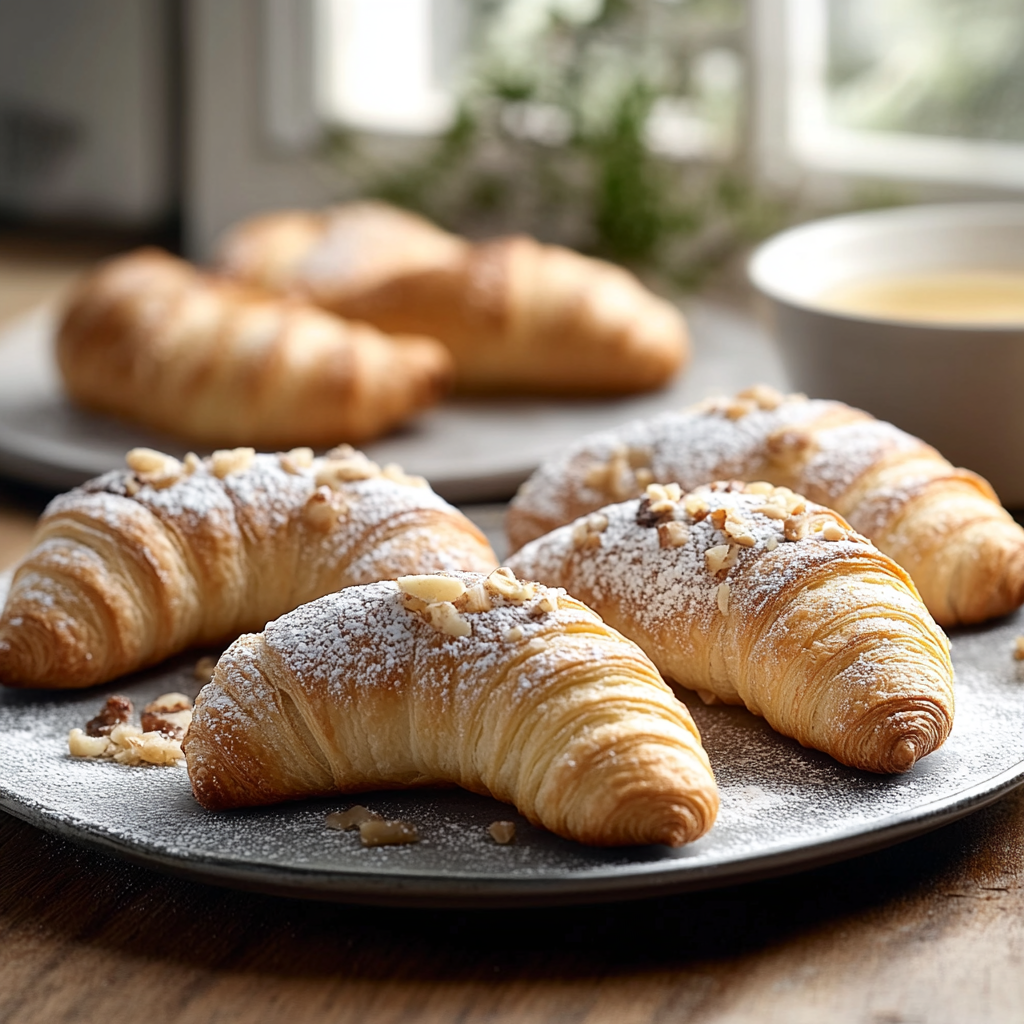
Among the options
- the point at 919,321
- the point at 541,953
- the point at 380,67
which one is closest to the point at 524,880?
the point at 541,953

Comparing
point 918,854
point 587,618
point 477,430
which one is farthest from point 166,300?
point 918,854

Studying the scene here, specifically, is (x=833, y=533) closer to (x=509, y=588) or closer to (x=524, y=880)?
(x=509, y=588)

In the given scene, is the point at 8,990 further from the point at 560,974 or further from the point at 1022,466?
the point at 1022,466

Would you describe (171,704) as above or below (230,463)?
below

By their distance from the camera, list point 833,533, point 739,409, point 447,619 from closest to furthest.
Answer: point 447,619 < point 833,533 < point 739,409

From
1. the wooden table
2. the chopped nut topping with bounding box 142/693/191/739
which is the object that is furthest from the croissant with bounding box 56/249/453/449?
the wooden table

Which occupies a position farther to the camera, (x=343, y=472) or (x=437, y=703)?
(x=343, y=472)

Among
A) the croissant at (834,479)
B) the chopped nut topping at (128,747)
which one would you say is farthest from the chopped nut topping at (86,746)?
the croissant at (834,479)
